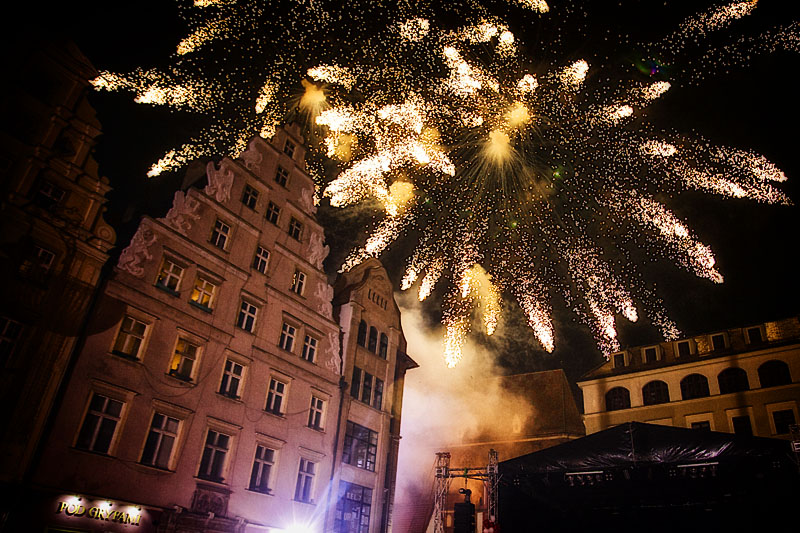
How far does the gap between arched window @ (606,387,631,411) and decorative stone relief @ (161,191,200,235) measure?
30.4 meters

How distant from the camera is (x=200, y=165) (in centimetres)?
2356

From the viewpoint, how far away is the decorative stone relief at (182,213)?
1962cm

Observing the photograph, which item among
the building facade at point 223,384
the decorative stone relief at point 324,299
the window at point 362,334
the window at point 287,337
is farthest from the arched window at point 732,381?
the window at point 287,337

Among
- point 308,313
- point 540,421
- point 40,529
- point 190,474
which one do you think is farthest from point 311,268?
point 540,421

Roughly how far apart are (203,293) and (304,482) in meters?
8.63

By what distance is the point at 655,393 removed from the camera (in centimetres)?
3631

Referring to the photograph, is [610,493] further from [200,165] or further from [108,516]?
[200,165]

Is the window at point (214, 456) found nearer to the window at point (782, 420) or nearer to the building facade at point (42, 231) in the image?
the building facade at point (42, 231)

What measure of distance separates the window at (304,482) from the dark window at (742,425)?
2577cm

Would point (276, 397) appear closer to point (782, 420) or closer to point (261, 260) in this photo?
point (261, 260)

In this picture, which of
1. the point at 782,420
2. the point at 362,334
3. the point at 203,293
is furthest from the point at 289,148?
the point at 782,420

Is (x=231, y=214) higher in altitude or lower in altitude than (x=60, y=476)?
higher

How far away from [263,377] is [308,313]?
3854 mm

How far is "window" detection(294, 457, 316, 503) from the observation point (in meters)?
21.5
